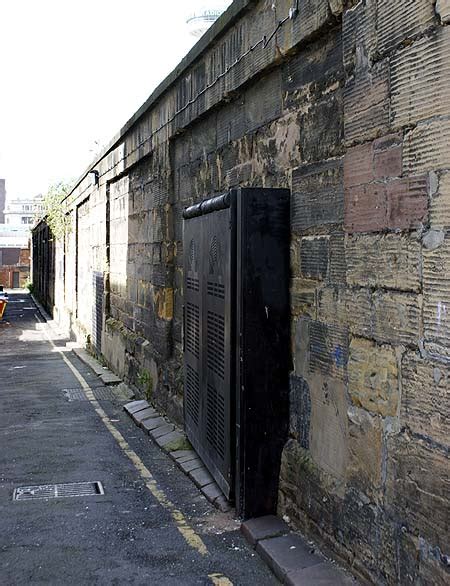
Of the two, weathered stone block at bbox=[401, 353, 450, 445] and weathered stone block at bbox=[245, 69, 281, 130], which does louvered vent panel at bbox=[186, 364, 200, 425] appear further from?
weathered stone block at bbox=[401, 353, 450, 445]

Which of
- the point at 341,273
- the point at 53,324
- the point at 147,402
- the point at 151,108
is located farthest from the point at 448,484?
the point at 53,324

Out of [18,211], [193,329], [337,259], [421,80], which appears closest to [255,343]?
[337,259]

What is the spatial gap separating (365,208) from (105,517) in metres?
3.47

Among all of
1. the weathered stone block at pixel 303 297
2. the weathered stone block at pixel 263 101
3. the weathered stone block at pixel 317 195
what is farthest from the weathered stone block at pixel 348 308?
the weathered stone block at pixel 263 101

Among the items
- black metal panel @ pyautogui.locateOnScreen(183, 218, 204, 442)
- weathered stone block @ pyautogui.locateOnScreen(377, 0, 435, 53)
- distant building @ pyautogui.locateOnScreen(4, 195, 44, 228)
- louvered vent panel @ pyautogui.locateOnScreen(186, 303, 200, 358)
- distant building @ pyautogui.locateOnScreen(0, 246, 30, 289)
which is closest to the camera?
weathered stone block @ pyautogui.locateOnScreen(377, 0, 435, 53)

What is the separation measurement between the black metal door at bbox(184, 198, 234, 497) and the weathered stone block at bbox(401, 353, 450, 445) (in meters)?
2.13

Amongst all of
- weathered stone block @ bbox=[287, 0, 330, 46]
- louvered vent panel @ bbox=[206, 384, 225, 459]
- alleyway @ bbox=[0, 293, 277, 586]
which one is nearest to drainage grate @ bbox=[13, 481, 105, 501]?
alleyway @ bbox=[0, 293, 277, 586]

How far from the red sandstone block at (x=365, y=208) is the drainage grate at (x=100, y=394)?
779 cm

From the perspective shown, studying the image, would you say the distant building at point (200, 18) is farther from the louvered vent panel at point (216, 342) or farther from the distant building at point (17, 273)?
the distant building at point (17, 273)

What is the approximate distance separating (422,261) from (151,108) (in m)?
7.58

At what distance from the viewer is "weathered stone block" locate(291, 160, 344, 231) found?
16.1ft

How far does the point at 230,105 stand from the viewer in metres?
7.20

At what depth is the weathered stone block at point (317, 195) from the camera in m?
4.91

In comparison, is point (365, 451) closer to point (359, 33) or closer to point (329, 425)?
point (329, 425)
